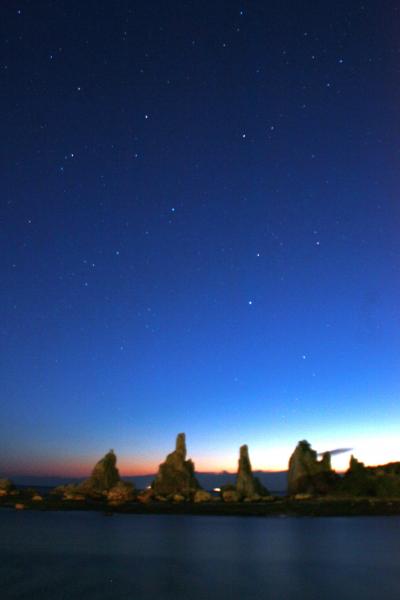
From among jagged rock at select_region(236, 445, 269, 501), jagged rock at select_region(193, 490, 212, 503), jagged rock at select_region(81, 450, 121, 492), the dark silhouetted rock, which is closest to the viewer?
the dark silhouetted rock

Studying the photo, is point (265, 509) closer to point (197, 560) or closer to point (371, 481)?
point (371, 481)

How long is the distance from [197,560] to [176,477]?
101155mm

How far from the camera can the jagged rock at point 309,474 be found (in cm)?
12788

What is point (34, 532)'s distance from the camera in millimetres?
55250

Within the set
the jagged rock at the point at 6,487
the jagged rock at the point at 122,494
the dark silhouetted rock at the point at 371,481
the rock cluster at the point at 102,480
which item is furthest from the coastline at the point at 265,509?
the rock cluster at the point at 102,480

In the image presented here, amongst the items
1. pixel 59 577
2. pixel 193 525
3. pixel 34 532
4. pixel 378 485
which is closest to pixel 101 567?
pixel 59 577

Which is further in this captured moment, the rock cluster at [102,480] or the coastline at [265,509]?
the rock cluster at [102,480]

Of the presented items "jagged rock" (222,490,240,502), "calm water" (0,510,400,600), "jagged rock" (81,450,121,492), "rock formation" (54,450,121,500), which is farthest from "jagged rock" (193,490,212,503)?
"calm water" (0,510,400,600)

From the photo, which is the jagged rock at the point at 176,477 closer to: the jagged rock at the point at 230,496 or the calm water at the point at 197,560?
the jagged rock at the point at 230,496

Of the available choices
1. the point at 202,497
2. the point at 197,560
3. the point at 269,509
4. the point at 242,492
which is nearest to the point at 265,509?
the point at 269,509

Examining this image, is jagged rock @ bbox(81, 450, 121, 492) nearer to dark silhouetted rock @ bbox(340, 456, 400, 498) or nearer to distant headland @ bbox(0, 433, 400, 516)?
distant headland @ bbox(0, 433, 400, 516)

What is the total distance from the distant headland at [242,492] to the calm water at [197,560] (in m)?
22.6

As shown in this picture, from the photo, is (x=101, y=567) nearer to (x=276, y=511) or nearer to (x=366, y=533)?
(x=366, y=533)

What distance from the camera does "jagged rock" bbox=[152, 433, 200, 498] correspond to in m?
134
